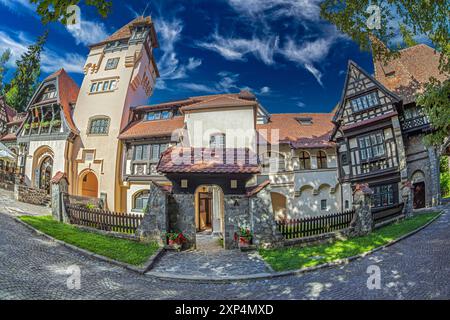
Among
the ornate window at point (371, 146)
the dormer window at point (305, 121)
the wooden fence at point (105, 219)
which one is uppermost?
the dormer window at point (305, 121)

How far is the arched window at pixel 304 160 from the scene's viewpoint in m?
18.2

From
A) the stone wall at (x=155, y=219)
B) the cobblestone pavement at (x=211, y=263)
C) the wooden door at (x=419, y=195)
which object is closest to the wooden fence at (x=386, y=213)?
the wooden door at (x=419, y=195)

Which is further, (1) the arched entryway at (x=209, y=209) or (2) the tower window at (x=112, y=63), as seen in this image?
(2) the tower window at (x=112, y=63)

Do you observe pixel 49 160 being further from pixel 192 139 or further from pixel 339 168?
pixel 339 168

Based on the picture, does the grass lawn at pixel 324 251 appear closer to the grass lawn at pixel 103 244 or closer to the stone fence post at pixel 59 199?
the grass lawn at pixel 103 244

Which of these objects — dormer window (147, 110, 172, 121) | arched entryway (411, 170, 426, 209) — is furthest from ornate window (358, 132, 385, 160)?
dormer window (147, 110, 172, 121)

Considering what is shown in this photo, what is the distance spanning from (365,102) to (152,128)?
16.2m

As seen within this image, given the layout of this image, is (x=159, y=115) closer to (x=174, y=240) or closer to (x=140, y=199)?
(x=140, y=199)

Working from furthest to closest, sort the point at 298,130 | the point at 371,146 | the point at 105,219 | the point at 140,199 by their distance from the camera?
the point at 298,130
the point at 371,146
the point at 140,199
the point at 105,219

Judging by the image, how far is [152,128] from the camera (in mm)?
16625

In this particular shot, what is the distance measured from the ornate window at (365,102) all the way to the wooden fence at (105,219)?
17042 mm

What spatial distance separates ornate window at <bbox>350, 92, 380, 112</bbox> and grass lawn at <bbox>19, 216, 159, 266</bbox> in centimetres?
1709

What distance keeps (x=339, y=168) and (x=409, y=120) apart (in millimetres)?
5806

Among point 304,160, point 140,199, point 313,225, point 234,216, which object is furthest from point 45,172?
point 304,160
